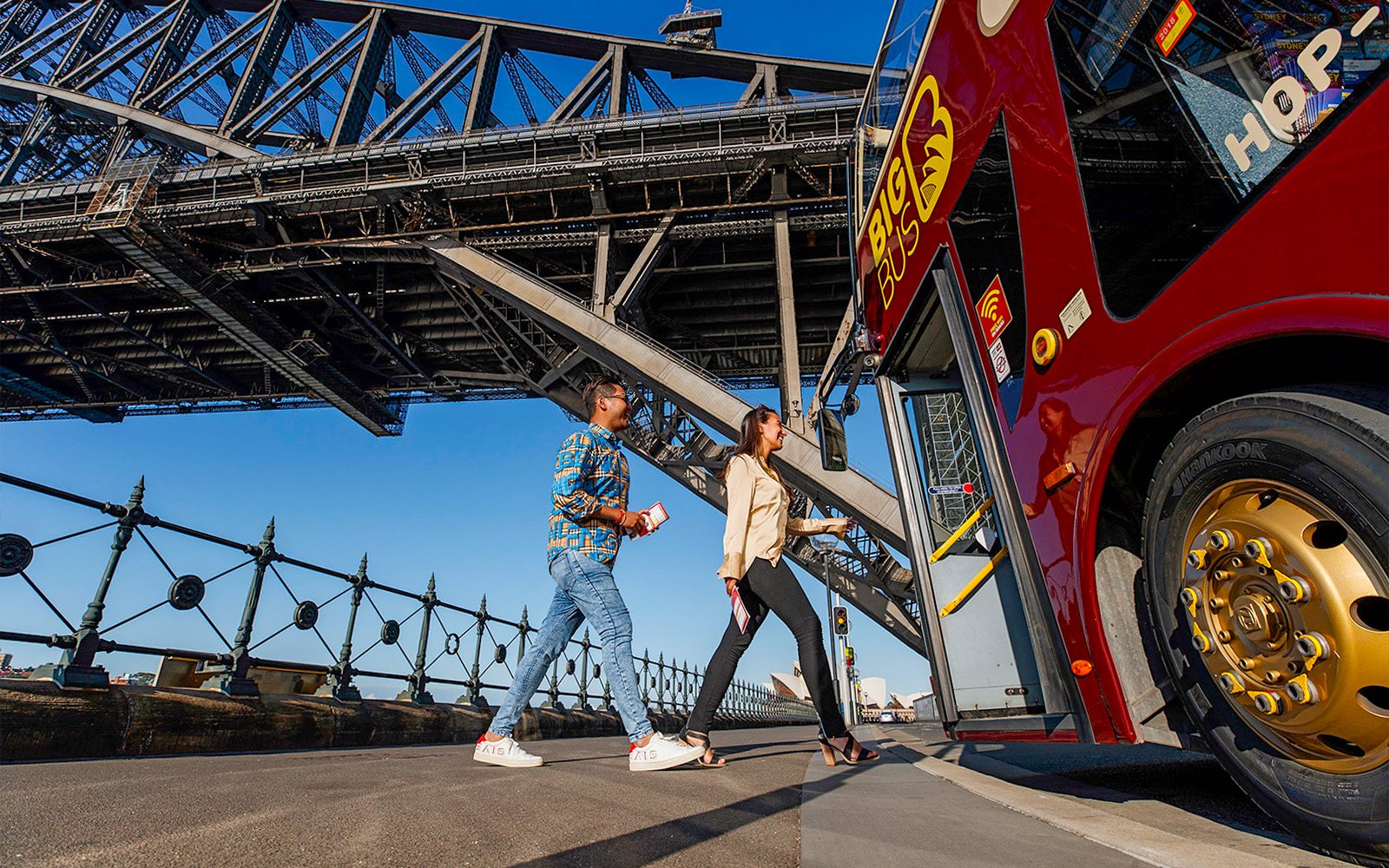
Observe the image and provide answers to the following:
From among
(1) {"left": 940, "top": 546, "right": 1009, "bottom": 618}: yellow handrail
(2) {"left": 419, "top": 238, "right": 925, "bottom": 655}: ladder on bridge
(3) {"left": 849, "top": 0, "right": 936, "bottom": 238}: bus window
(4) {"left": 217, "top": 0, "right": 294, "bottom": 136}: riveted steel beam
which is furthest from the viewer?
(4) {"left": 217, "top": 0, "right": 294, "bottom": 136}: riveted steel beam

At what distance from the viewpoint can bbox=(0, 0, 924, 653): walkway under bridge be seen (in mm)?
14922

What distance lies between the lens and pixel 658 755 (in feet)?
9.96

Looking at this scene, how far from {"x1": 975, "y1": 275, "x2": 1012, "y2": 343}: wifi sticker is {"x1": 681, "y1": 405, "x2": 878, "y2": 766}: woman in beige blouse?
1334 millimetres

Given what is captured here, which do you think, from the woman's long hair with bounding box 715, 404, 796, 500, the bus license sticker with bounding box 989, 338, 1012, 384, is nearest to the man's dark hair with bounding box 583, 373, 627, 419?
the woman's long hair with bounding box 715, 404, 796, 500

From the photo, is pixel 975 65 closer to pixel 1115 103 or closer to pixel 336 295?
pixel 1115 103

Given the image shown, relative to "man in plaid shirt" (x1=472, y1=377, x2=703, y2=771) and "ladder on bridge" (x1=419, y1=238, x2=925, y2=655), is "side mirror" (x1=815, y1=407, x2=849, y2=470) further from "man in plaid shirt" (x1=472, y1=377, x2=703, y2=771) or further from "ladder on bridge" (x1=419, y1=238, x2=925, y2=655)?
"ladder on bridge" (x1=419, y1=238, x2=925, y2=655)

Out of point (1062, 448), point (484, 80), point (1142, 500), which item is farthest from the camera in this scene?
point (484, 80)

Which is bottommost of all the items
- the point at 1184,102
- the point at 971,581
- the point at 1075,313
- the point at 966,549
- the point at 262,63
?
the point at 971,581

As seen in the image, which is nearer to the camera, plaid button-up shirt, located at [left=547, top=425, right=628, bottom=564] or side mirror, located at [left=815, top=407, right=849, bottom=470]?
plaid button-up shirt, located at [left=547, top=425, right=628, bottom=564]

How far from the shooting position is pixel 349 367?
78.4ft

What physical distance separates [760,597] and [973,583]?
103 cm

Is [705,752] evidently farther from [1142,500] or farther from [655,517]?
[1142,500]

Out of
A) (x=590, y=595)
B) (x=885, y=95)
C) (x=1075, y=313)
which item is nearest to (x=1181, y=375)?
(x=1075, y=313)

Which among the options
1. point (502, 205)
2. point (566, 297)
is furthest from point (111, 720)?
point (502, 205)
